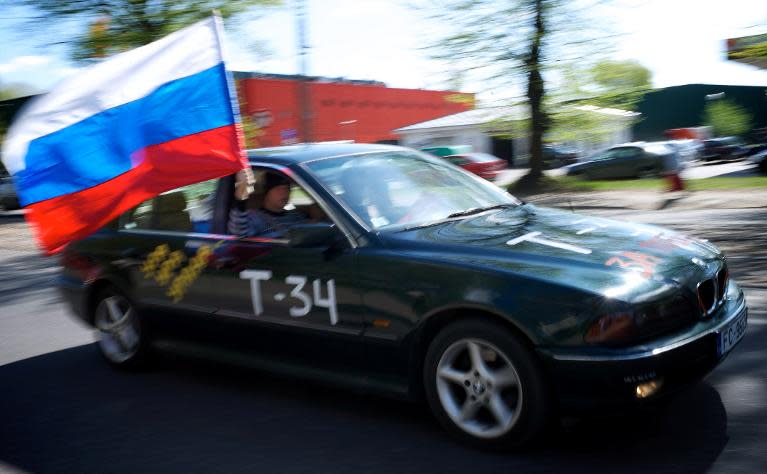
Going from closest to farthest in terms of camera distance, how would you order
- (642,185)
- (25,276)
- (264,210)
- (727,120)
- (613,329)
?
(613,329)
(264,210)
(25,276)
(642,185)
(727,120)

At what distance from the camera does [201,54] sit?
15.6 ft

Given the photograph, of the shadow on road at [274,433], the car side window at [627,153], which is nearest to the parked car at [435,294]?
the shadow on road at [274,433]

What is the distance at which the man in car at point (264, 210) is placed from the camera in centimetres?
478

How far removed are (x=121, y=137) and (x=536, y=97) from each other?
2042 centimetres

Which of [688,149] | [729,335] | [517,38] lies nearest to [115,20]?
[517,38]

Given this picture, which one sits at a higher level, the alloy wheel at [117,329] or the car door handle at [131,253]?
the car door handle at [131,253]

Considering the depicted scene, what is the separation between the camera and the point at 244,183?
15.7 ft

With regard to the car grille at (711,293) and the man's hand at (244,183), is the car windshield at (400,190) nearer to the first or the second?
the man's hand at (244,183)

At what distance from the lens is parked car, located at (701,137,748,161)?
123ft

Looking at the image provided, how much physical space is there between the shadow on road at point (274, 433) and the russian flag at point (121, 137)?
114 centimetres

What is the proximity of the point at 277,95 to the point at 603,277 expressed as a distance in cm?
3355

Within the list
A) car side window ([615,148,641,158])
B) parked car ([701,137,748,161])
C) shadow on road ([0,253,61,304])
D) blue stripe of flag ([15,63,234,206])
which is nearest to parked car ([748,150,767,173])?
car side window ([615,148,641,158])

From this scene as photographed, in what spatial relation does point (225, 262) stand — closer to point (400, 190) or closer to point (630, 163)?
point (400, 190)

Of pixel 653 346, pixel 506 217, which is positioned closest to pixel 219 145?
pixel 506 217
